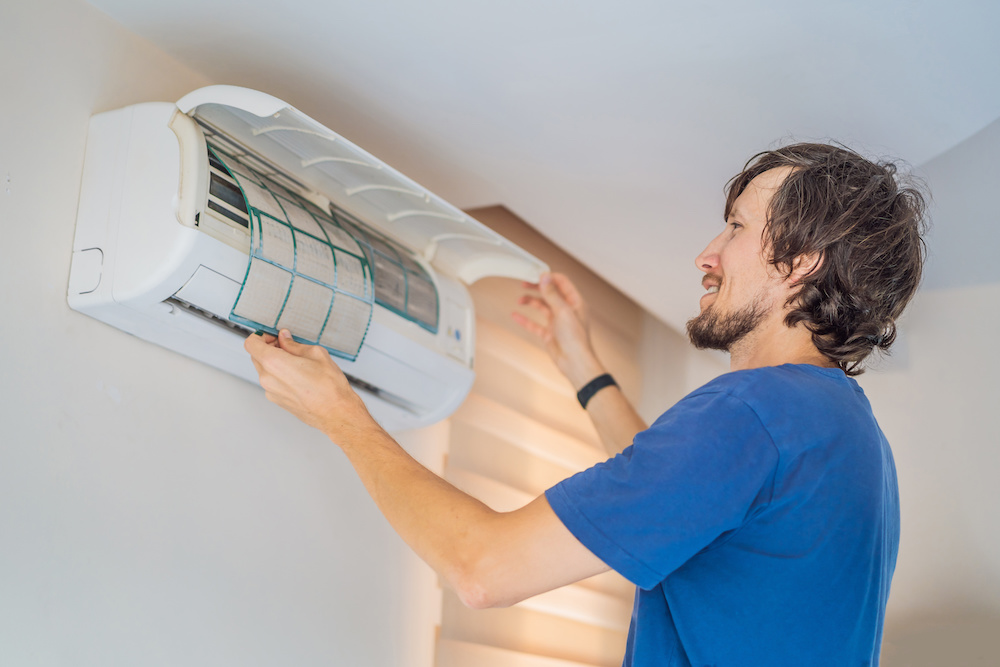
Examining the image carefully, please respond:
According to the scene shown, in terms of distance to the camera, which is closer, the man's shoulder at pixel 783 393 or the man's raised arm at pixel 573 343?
the man's shoulder at pixel 783 393

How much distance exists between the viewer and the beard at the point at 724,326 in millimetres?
1361

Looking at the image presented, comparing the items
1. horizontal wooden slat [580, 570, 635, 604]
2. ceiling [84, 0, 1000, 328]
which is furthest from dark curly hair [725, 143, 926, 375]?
horizontal wooden slat [580, 570, 635, 604]

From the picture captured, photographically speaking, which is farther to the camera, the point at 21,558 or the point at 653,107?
the point at 653,107

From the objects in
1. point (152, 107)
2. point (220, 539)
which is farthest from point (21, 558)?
point (152, 107)

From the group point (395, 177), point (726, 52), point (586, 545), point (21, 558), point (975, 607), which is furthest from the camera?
point (975, 607)

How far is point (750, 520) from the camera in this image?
1129mm

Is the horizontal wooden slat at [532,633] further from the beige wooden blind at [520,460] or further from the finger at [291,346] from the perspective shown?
the finger at [291,346]

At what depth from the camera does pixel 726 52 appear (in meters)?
1.48

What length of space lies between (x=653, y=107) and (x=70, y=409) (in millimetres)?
1168

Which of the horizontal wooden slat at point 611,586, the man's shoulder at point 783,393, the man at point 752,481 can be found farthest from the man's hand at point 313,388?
the horizontal wooden slat at point 611,586

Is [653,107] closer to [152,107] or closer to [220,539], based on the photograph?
[152,107]

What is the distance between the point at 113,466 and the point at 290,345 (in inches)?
13.5

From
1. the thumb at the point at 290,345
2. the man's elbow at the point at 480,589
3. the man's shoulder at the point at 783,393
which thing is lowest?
the man's elbow at the point at 480,589

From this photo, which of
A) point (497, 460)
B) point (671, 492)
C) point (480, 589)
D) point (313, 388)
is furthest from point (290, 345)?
point (497, 460)
